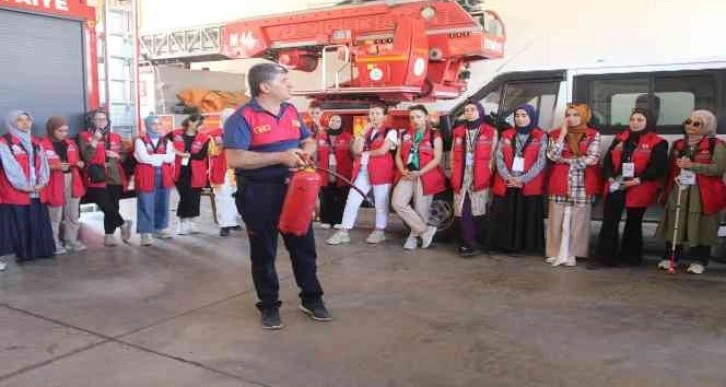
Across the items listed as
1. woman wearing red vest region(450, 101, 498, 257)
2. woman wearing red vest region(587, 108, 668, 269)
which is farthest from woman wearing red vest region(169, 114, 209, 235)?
woman wearing red vest region(587, 108, 668, 269)

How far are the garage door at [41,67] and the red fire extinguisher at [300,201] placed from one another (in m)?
3.67

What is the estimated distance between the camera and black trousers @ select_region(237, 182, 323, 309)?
4.06m

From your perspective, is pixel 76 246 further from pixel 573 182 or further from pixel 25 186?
pixel 573 182

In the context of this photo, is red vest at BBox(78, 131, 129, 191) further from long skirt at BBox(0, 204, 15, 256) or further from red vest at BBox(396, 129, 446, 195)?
red vest at BBox(396, 129, 446, 195)

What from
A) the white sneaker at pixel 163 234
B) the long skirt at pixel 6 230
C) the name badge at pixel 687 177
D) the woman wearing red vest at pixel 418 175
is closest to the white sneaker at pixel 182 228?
the white sneaker at pixel 163 234

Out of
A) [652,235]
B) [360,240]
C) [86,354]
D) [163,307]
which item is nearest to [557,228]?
[652,235]

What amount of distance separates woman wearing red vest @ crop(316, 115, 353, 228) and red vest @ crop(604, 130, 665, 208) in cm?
308

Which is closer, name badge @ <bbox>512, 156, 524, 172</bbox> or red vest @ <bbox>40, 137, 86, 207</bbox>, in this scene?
name badge @ <bbox>512, 156, 524, 172</bbox>

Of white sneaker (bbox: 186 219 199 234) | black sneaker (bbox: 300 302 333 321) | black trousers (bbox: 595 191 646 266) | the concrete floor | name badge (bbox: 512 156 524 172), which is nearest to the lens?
the concrete floor

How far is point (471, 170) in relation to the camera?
6.36 metres

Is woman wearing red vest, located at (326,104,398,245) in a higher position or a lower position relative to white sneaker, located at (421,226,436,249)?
higher

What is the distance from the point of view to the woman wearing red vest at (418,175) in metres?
6.66

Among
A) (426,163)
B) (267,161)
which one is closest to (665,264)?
(426,163)

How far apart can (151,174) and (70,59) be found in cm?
143
